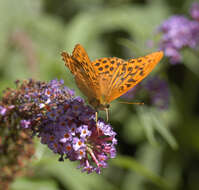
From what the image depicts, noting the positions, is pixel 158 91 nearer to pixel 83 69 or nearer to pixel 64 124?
pixel 83 69

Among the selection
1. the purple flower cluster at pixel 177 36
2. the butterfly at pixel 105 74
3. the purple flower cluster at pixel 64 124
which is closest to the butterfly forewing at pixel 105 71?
the butterfly at pixel 105 74

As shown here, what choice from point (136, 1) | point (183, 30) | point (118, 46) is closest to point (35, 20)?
point (118, 46)

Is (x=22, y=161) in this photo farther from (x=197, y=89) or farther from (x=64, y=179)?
(x=197, y=89)

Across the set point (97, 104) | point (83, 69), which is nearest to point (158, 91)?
point (97, 104)

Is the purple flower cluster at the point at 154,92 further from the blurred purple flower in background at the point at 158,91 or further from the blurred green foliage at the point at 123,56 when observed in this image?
the blurred green foliage at the point at 123,56

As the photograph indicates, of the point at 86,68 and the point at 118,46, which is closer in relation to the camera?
the point at 86,68
